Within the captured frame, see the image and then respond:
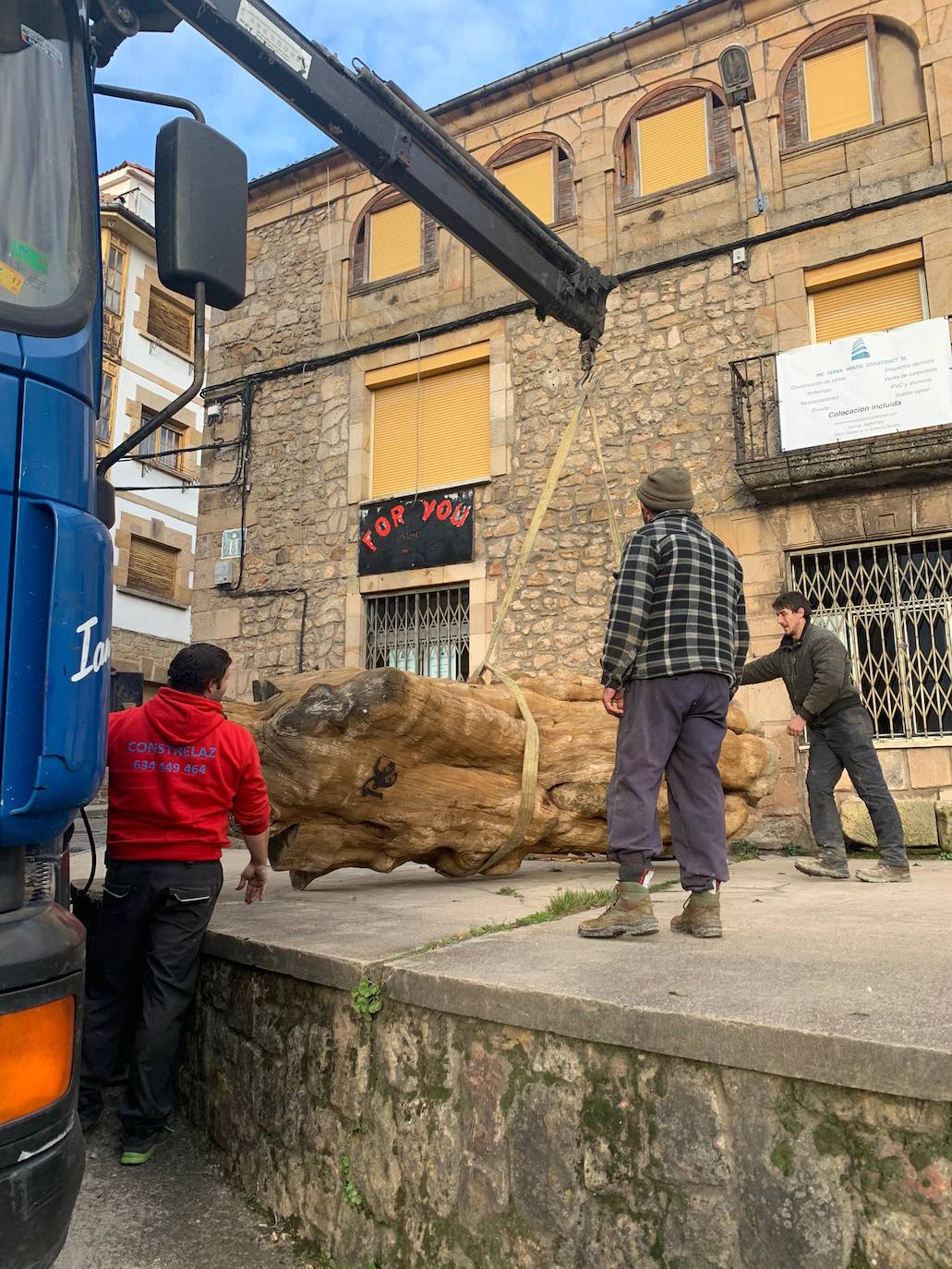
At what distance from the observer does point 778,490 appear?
336 inches

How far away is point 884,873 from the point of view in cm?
496

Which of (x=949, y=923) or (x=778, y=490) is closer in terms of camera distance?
(x=949, y=923)

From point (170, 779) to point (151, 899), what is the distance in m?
0.40

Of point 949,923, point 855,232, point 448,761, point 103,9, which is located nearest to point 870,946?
point 949,923

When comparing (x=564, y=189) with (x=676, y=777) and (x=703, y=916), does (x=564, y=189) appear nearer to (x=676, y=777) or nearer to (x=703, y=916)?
(x=676, y=777)

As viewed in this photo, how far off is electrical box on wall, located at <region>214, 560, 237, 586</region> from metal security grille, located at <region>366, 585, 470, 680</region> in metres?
2.09

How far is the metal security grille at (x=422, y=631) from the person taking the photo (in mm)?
10219

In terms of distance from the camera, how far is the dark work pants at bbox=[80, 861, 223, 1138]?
9.76 ft

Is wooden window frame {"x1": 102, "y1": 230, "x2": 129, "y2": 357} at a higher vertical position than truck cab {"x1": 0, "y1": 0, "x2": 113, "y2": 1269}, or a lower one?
higher

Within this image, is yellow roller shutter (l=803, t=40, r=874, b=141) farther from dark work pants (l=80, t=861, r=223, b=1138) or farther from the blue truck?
dark work pants (l=80, t=861, r=223, b=1138)

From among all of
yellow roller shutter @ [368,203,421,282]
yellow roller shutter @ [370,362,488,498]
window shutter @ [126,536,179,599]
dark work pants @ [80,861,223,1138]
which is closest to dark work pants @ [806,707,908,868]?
dark work pants @ [80,861,223,1138]

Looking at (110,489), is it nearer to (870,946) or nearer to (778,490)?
(870,946)

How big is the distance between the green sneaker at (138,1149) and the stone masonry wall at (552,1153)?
11.0 inches

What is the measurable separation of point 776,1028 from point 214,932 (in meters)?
2.13
